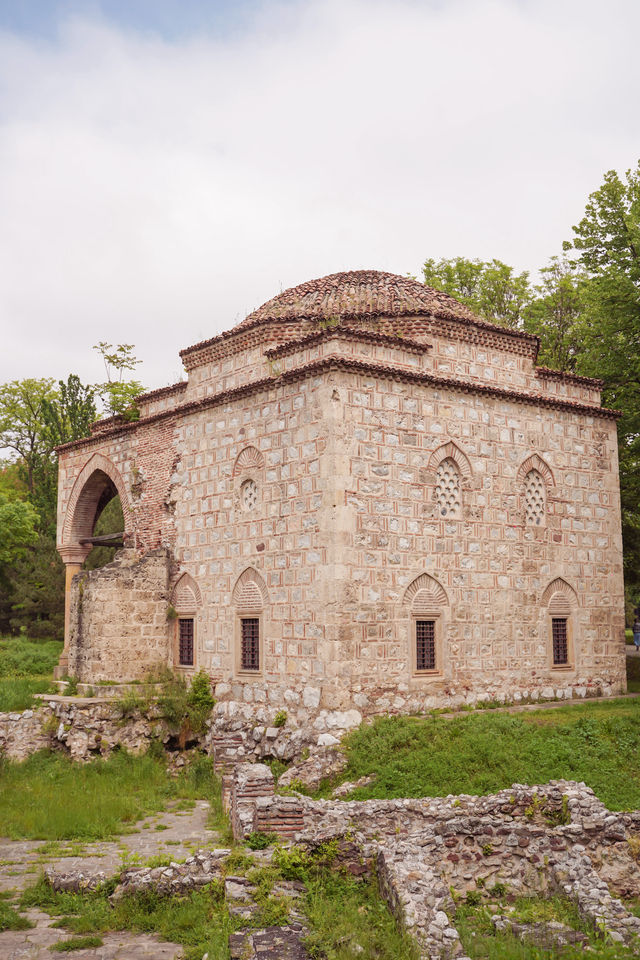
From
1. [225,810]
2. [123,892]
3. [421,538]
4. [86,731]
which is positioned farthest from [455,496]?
[123,892]

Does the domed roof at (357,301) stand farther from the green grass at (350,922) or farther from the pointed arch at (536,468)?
the green grass at (350,922)

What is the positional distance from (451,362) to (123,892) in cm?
1037

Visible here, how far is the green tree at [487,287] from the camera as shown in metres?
28.8

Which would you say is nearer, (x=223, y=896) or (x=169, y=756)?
(x=223, y=896)

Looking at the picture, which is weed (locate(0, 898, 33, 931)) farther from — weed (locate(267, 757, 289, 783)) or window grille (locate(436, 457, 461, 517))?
window grille (locate(436, 457, 461, 517))

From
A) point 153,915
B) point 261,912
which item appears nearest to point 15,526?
point 153,915

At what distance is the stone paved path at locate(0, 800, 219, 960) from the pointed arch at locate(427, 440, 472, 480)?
6.58m

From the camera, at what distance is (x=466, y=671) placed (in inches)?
583

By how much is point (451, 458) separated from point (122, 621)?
7.12m

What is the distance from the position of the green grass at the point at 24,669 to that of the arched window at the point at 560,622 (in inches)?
386

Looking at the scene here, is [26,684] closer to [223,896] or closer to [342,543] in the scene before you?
[342,543]

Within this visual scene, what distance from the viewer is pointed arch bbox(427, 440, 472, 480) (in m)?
14.9

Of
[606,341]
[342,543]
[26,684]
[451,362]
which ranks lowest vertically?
[26,684]

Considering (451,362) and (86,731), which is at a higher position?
(451,362)
